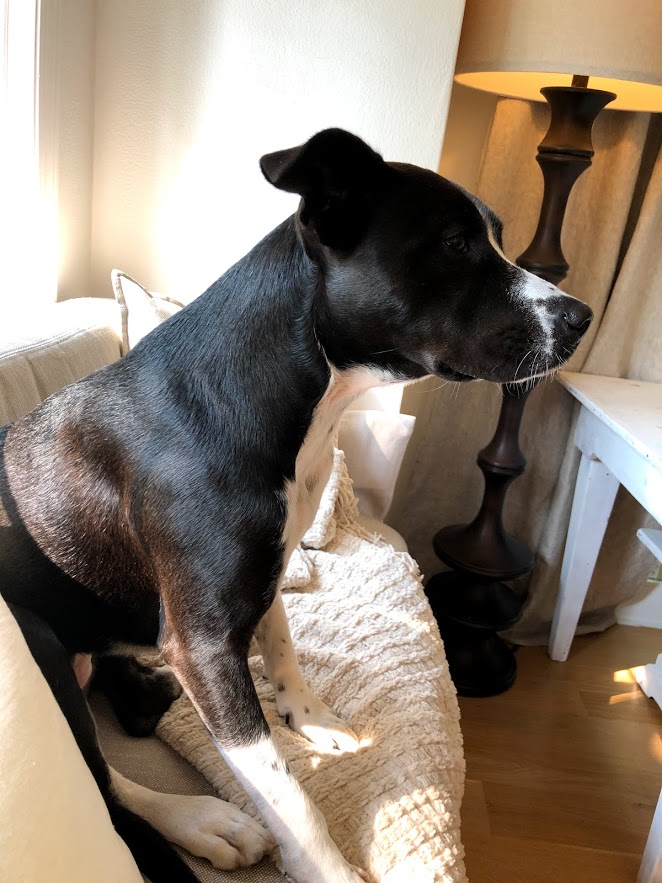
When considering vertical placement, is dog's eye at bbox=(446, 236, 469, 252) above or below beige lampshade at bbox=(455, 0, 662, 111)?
below

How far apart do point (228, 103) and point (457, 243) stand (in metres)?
1.11

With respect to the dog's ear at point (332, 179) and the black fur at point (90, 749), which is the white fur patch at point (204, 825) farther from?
the dog's ear at point (332, 179)

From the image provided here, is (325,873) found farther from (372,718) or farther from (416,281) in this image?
(416,281)

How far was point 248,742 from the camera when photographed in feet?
3.03

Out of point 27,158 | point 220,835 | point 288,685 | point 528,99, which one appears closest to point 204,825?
point 220,835

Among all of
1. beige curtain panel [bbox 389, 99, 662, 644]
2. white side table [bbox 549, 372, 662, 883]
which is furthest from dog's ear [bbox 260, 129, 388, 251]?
beige curtain panel [bbox 389, 99, 662, 644]

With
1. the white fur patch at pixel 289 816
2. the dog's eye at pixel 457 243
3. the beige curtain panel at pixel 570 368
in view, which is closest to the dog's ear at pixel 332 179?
the dog's eye at pixel 457 243

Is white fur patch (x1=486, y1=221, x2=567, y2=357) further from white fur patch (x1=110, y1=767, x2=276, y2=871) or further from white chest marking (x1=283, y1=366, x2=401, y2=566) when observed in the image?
white fur patch (x1=110, y1=767, x2=276, y2=871)

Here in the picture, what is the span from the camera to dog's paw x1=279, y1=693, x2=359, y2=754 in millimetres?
1118

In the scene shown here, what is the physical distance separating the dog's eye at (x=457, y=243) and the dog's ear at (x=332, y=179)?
114 mm

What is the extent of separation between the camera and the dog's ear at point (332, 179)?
2.88 feet

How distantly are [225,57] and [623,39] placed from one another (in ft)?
2.90

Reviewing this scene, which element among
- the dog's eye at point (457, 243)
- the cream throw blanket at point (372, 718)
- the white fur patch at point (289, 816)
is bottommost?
the cream throw blanket at point (372, 718)

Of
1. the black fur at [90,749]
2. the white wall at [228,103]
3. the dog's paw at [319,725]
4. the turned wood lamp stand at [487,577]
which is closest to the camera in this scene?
the black fur at [90,749]
